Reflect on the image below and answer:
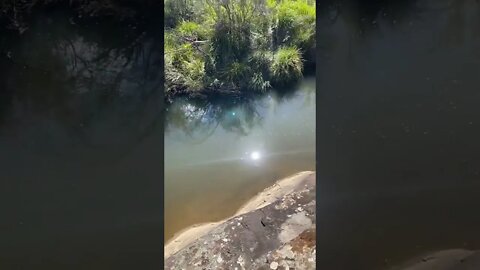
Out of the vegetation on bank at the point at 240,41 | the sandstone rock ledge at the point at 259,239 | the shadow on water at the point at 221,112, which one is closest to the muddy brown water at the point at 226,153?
the shadow on water at the point at 221,112

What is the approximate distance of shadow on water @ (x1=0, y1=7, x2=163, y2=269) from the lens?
151cm

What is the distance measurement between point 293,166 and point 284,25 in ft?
5.10

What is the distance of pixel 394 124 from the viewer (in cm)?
179

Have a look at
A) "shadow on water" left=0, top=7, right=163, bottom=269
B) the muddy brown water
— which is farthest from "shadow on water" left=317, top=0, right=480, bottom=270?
the muddy brown water

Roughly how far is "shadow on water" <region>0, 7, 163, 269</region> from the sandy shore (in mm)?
1189

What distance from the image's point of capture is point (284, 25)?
4.05 metres

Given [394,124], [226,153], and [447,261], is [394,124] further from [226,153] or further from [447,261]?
[226,153]

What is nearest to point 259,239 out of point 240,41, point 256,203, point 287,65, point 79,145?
point 256,203

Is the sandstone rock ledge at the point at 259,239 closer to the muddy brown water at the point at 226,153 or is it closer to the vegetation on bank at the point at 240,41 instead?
the muddy brown water at the point at 226,153

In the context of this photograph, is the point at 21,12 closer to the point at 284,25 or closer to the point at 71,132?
the point at 71,132

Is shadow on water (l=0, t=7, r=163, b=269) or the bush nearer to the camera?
shadow on water (l=0, t=7, r=163, b=269)

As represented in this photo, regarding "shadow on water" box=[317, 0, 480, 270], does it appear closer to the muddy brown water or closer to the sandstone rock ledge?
the sandstone rock ledge

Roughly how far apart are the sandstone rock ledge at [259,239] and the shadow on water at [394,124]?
0.79 metres

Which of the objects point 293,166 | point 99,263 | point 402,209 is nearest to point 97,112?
point 99,263
